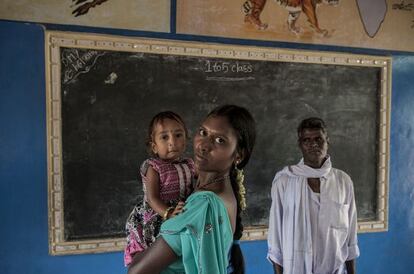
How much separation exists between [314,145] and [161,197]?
38.6 inches

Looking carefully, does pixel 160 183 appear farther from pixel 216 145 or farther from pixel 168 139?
pixel 216 145

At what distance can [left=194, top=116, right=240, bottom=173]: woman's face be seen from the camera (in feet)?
3.88

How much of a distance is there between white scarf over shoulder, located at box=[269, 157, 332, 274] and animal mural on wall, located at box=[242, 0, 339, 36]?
1.35 metres

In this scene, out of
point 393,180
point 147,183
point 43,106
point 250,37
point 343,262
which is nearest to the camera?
point 147,183

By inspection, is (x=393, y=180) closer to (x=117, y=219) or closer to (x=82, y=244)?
(x=117, y=219)

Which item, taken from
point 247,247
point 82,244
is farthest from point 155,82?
point 247,247

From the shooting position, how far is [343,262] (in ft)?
7.68

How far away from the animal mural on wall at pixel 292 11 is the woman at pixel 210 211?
2.17 meters

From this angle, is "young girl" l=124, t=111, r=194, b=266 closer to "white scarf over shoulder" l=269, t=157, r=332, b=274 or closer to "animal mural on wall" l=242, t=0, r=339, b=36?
"white scarf over shoulder" l=269, t=157, r=332, b=274

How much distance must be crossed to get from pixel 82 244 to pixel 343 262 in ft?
5.47

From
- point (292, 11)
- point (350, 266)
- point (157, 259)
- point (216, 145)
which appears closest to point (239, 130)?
point (216, 145)

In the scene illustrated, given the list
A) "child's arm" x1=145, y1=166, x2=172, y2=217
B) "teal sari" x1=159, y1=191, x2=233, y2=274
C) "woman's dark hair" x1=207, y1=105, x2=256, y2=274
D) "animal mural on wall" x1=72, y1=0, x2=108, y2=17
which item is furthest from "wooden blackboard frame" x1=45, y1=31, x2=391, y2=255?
"teal sari" x1=159, y1=191, x2=233, y2=274

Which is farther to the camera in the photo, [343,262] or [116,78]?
[116,78]

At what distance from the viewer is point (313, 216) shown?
2.30m
